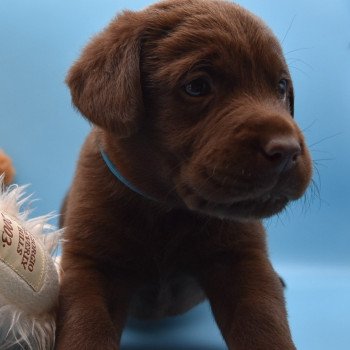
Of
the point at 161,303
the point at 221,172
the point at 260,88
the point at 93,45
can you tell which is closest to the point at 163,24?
the point at 93,45

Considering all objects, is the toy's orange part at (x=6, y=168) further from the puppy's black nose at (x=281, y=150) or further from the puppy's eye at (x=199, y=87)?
the puppy's black nose at (x=281, y=150)

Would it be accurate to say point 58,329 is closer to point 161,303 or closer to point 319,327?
point 161,303

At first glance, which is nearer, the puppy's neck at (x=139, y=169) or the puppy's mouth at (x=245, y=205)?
the puppy's mouth at (x=245, y=205)

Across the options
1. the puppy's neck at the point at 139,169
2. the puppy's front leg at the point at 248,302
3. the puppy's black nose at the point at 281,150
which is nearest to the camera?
the puppy's black nose at the point at 281,150

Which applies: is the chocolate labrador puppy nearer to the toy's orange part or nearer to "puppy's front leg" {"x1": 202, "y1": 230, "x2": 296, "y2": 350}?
"puppy's front leg" {"x1": 202, "y1": 230, "x2": 296, "y2": 350}

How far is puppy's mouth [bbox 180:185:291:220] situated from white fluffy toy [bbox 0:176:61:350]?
1.14 feet

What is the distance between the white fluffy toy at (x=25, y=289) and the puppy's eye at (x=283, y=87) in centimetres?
62

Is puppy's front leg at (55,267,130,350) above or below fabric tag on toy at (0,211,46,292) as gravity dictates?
below

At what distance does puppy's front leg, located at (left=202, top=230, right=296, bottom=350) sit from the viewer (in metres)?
1.34

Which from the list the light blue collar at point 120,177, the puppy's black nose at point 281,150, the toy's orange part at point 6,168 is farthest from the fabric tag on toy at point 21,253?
the toy's orange part at point 6,168

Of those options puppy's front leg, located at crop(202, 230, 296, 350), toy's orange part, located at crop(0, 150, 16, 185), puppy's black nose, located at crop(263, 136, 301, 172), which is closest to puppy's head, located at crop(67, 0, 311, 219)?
puppy's black nose, located at crop(263, 136, 301, 172)

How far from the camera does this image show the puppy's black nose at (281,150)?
1.23m

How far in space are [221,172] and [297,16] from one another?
1.91 meters

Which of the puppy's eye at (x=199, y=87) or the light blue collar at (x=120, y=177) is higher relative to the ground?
the puppy's eye at (x=199, y=87)
